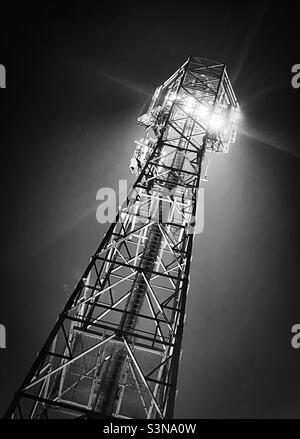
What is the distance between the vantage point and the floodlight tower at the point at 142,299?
10.5m

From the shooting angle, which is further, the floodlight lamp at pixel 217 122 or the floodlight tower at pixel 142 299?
the floodlight lamp at pixel 217 122

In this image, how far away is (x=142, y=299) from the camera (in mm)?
14508

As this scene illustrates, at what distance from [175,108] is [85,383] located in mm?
15741

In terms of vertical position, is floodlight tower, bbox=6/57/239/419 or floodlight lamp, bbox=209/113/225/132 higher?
floodlight lamp, bbox=209/113/225/132

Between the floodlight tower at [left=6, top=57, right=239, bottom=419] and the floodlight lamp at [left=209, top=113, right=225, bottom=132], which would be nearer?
the floodlight tower at [left=6, top=57, right=239, bottom=419]

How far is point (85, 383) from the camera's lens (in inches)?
491

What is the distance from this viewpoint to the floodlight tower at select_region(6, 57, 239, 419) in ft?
34.5

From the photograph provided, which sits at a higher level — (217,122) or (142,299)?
(217,122)

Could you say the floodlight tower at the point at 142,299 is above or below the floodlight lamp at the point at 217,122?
below

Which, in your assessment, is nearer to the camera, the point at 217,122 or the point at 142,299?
the point at 142,299
